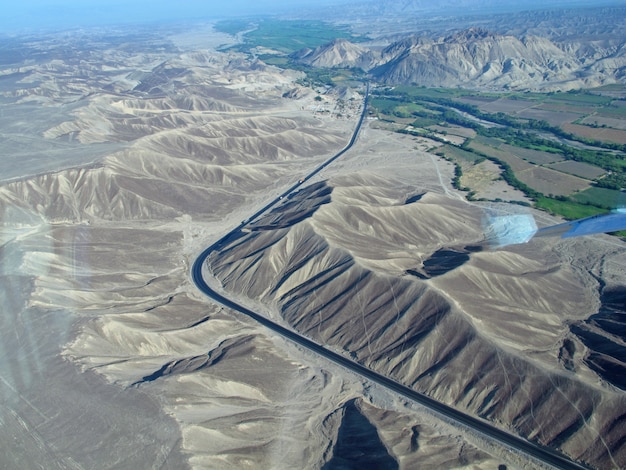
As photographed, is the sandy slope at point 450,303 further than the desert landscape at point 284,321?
Yes

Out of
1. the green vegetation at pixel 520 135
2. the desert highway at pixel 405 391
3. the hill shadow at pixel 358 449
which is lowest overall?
the green vegetation at pixel 520 135

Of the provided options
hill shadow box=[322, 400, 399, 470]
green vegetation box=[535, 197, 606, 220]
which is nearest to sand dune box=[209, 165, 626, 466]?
hill shadow box=[322, 400, 399, 470]

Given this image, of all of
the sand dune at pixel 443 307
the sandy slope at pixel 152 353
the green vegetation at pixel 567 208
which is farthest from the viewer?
the green vegetation at pixel 567 208

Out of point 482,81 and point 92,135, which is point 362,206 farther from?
point 482,81

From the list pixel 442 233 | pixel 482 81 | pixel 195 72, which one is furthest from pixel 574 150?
pixel 195 72

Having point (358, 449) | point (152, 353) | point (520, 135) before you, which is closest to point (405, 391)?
point (358, 449)

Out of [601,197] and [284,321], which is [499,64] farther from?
[284,321]

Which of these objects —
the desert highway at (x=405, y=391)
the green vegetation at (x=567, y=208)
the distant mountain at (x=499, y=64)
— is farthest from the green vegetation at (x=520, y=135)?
the desert highway at (x=405, y=391)

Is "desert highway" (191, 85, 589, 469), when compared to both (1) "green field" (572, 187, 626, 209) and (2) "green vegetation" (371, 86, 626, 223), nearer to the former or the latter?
(2) "green vegetation" (371, 86, 626, 223)

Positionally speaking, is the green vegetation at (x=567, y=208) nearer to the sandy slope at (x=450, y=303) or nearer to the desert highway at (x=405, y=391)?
the sandy slope at (x=450, y=303)
